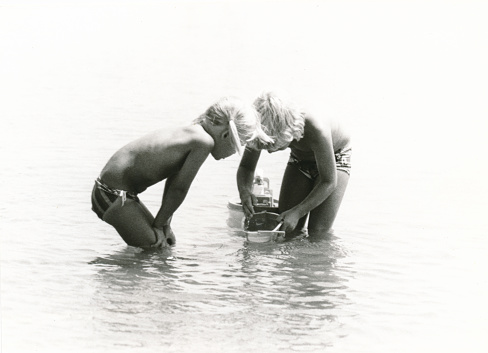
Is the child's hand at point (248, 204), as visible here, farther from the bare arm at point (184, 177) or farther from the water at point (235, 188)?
Answer: the bare arm at point (184, 177)

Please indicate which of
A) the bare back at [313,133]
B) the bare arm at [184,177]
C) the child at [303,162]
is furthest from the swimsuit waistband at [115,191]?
the bare back at [313,133]

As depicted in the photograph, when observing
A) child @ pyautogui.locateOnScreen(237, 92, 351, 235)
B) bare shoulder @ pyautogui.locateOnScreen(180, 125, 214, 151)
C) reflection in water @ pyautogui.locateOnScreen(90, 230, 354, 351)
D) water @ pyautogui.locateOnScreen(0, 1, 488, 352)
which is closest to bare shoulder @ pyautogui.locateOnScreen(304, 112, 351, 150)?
child @ pyautogui.locateOnScreen(237, 92, 351, 235)

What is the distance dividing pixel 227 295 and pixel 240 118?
125 centimetres

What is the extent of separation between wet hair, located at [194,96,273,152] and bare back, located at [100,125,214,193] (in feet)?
0.59

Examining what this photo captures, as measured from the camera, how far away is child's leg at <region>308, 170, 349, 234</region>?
5992 mm

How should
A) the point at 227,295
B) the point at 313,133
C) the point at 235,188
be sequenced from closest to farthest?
the point at 227,295
the point at 313,133
the point at 235,188

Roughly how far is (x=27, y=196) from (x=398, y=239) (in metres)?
3.93

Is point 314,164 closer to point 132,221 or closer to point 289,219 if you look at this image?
point 289,219

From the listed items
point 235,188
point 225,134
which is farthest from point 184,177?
point 235,188

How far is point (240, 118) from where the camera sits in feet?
16.6

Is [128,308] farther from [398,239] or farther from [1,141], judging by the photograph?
[1,141]

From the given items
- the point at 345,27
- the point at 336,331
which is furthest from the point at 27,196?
the point at 345,27

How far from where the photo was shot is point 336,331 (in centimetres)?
426

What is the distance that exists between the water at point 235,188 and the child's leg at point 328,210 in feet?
0.43
